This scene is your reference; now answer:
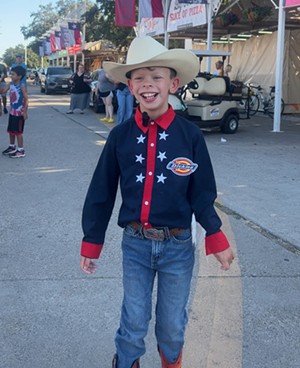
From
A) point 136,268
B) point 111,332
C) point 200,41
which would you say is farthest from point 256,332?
point 200,41

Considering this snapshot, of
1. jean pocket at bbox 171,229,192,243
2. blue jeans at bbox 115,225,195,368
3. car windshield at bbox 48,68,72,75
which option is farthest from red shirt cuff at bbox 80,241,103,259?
car windshield at bbox 48,68,72,75

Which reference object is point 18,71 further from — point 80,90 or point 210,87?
point 80,90

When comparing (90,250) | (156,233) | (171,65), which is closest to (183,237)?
(156,233)

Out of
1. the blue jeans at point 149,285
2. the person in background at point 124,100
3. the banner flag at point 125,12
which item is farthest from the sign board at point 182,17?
the blue jeans at point 149,285

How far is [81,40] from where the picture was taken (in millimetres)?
44469

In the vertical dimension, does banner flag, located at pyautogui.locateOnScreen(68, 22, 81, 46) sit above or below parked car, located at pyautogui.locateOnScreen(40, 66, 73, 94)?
above

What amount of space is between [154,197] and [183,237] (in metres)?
0.27

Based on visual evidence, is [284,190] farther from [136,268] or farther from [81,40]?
[81,40]

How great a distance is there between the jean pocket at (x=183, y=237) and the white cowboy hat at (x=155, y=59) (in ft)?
2.65

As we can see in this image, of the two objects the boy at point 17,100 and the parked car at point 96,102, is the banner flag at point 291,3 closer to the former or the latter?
the boy at point 17,100

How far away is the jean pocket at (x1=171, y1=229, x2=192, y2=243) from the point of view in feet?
8.73

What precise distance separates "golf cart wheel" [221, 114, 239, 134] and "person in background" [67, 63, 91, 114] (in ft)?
23.9

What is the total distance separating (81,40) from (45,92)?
34.6ft

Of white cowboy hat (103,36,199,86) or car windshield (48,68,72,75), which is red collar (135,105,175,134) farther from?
car windshield (48,68,72,75)
